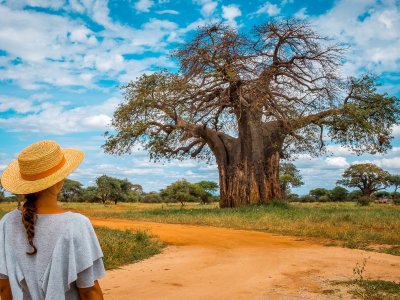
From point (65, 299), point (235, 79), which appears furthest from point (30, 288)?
point (235, 79)

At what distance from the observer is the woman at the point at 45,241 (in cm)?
227

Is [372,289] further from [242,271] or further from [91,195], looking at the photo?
[91,195]

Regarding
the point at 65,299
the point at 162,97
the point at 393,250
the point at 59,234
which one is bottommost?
the point at 393,250

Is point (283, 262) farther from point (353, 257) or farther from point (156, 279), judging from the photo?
point (156, 279)

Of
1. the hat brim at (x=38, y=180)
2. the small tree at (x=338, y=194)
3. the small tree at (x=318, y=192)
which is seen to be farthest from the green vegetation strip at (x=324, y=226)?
the small tree at (x=318, y=192)

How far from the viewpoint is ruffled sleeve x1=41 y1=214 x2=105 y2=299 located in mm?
2260

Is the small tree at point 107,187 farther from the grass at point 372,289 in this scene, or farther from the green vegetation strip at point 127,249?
the grass at point 372,289

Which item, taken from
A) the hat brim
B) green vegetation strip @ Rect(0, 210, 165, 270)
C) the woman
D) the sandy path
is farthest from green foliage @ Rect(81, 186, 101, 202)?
the woman

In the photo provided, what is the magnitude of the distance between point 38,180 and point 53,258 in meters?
0.40

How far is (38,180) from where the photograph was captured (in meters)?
2.35

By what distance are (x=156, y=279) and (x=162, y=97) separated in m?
15.1

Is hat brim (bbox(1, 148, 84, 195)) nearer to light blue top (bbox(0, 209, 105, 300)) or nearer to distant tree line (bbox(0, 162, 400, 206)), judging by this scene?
light blue top (bbox(0, 209, 105, 300))

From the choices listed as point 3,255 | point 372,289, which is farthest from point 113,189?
point 3,255

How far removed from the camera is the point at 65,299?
2.37 metres
